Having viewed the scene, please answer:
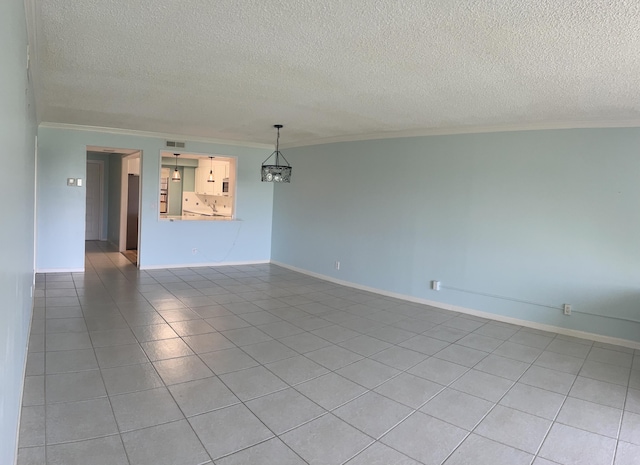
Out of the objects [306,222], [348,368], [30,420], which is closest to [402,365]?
[348,368]

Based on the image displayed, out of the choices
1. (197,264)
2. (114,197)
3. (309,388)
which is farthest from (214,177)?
(309,388)

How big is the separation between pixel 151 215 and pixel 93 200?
4.18 meters

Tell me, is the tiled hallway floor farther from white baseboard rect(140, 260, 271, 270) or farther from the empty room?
white baseboard rect(140, 260, 271, 270)

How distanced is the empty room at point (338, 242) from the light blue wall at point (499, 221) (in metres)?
0.03

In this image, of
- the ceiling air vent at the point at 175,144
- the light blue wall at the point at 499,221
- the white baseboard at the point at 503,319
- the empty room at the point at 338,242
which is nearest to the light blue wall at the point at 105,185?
the empty room at the point at 338,242

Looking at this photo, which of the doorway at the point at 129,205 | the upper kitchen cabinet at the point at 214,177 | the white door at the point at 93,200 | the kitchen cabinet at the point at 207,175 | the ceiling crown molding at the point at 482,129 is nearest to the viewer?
the ceiling crown molding at the point at 482,129

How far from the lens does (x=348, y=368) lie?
3.24 meters

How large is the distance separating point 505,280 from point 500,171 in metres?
1.35

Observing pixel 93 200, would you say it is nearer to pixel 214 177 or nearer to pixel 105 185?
pixel 105 185

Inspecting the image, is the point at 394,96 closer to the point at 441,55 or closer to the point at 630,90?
the point at 441,55

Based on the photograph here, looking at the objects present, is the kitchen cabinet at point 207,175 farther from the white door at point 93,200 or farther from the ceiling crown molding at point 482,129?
the ceiling crown molding at point 482,129

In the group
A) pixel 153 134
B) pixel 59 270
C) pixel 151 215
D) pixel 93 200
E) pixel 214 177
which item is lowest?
pixel 59 270

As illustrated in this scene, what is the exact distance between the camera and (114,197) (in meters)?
9.52

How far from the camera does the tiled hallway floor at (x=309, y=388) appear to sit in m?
2.16
